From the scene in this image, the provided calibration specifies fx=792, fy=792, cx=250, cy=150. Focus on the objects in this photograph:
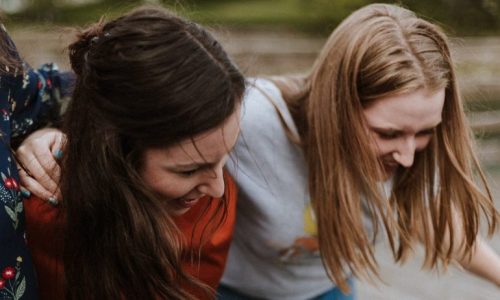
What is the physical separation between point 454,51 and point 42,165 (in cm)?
122

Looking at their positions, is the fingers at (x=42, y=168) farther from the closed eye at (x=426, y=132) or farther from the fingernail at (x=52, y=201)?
the closed eye at (x=426, y=132)

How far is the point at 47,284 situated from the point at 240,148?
0.65 metres

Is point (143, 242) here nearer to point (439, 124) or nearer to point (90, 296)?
point (90, 296)

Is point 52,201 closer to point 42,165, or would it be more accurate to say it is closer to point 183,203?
point 42,165

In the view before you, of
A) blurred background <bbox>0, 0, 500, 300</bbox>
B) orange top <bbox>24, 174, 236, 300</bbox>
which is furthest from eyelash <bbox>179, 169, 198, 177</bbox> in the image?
blurred background <bbox>0, 0, 500, 300</bbox>

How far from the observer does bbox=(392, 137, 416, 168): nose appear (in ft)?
6.82

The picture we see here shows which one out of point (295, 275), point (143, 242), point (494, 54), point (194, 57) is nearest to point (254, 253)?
point (295, 275)

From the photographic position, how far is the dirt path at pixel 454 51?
9.90ft

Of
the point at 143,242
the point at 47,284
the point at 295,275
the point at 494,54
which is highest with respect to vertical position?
the point at 143,242

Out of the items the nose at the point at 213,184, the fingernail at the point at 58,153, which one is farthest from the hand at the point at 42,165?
the nose at the point at 213,184

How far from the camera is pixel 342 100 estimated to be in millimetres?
2107

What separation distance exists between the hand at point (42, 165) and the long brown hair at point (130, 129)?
5 cm

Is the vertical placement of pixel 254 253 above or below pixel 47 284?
below

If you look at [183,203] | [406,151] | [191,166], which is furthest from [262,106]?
[191,166]
